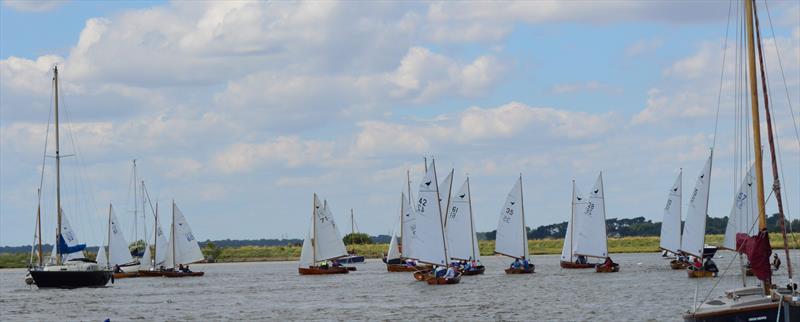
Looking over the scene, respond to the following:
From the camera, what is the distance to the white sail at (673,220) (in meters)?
93.1

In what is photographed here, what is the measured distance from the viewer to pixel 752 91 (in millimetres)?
35688

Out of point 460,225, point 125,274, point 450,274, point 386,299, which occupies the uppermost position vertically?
point 460,225

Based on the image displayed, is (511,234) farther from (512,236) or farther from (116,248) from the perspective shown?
(116,248)

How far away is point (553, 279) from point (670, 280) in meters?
9.52

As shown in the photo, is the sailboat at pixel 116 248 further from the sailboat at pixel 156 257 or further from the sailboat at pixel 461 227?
the sailboat at pixel 461 227

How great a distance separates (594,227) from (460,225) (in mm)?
13174

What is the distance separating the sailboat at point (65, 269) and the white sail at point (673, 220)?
4083 centimetres

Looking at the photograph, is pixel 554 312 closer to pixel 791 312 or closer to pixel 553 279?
pixel 791 312

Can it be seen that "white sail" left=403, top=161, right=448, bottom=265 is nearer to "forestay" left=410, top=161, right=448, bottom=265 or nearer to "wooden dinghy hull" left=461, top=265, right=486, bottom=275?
Result: "forestay" left=410, top=161, right=448, bottom=265

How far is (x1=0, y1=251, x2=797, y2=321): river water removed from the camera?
57.2 m

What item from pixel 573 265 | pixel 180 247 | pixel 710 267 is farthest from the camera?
pixel 180 247

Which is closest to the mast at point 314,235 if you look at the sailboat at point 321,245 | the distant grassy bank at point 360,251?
the sailboat at point 321,245

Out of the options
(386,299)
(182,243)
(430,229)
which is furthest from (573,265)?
(386,299)

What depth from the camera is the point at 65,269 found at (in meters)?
82.9
